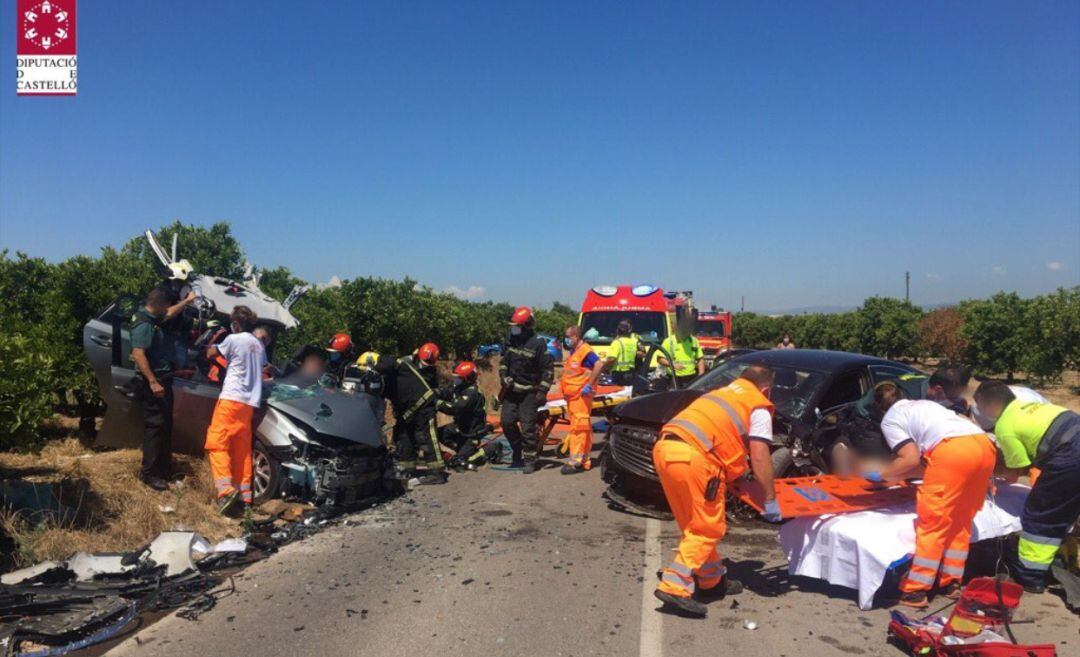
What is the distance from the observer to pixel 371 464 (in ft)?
22.0

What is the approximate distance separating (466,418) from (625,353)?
2643mm

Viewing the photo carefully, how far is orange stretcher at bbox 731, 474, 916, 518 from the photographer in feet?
15.0

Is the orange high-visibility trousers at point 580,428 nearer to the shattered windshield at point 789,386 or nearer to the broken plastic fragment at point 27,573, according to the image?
the shattered windshield at point 789,386

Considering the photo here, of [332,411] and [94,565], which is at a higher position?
[332,411]

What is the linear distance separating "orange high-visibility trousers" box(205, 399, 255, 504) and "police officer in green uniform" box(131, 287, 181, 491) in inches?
26.9

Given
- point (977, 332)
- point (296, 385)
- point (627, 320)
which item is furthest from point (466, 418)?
point (977, 332)

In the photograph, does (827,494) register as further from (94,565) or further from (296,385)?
(296,385)

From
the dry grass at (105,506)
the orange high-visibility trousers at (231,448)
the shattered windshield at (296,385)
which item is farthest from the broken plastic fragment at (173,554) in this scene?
the shattered windshield at (296,385)

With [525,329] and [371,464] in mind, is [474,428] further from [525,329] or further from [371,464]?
[371,464]

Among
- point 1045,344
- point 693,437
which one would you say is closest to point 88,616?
point 693,437

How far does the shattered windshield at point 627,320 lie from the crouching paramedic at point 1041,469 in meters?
7.65

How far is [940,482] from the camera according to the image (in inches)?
172

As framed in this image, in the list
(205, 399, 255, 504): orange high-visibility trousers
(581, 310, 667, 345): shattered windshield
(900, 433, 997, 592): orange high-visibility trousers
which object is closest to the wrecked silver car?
(205, 399, 255, 504): orange high-visibility trousers

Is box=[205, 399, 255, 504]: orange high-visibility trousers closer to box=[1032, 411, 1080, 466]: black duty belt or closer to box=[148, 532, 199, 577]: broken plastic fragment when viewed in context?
box=[148, 532, 199, 577]: broken plastic fragment
